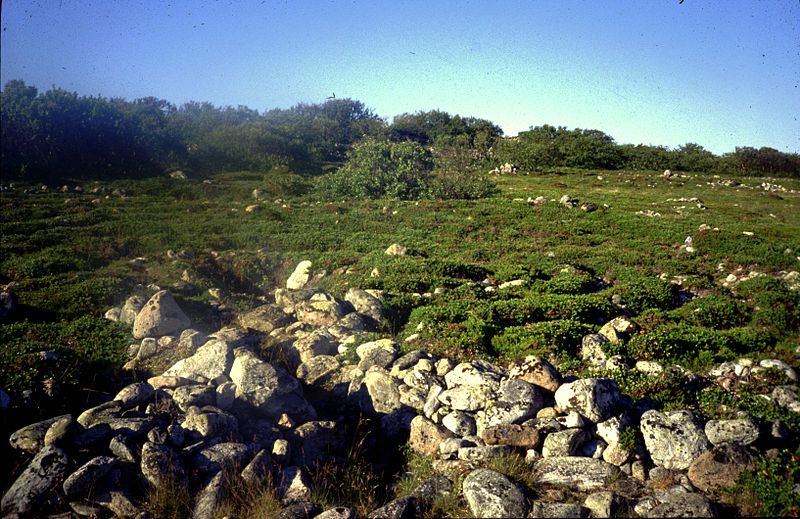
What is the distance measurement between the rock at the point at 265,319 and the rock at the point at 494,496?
29.7 feet

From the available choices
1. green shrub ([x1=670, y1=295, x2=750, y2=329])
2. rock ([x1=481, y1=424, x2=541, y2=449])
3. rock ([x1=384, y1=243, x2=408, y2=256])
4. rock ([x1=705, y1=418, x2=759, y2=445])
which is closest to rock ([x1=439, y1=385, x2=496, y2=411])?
rock ([x1=481, y1=424, x2=541, y2=449])

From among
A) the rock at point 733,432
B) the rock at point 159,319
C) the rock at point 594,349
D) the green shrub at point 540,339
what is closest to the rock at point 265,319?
the rock at point 159,319

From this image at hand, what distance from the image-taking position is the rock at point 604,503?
6.46 meters

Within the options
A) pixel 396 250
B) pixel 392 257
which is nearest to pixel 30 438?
pixel 392 257

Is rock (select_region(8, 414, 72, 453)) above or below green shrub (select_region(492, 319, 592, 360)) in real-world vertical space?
below

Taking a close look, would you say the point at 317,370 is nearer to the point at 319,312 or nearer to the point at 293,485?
the point at 319,312

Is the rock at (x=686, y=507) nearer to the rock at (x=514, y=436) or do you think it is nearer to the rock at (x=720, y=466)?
the rock at (x=720, y=466)

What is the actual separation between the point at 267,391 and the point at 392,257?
35.8 feet

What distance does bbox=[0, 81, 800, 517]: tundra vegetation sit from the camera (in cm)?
950

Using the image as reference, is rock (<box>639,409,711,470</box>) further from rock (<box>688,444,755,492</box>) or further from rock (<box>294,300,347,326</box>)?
rock (<box>294,300,347,326</box>)

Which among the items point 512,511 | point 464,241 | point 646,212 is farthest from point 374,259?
point 646,212

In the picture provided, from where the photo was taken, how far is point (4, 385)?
32.0ft

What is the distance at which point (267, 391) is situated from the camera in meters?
9.86

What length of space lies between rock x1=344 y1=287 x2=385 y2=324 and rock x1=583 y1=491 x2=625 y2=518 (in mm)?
8787
